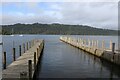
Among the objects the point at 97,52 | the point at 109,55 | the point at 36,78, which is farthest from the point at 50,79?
the point at 97,52

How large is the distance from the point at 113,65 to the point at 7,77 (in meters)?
14.1

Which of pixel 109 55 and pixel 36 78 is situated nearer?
pixel 36 78

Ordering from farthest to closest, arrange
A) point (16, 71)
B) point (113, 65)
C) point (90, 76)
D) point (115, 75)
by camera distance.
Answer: point (113, 65), point (115, 75), point (90, 76), point (16, 71)

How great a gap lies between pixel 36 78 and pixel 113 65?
1004 centimetres

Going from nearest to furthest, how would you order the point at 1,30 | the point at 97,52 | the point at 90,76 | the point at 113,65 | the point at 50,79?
the point at 50,79
the point at 90,76
the point at 113,65
the point at 97,52
the point at 1,30

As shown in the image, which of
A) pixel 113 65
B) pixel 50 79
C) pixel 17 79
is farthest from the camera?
pixel 113 65

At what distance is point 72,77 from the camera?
757 inches

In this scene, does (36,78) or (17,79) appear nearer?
(17,79)

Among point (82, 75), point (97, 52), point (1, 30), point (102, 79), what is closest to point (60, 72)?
point (82, 75)

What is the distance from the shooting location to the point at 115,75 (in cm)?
2133

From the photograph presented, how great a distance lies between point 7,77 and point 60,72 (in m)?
7.22

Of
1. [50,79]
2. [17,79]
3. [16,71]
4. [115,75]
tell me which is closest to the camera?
[17,79]

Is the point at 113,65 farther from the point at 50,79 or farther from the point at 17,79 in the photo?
the point at 17,79

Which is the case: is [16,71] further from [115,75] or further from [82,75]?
[115,75]
